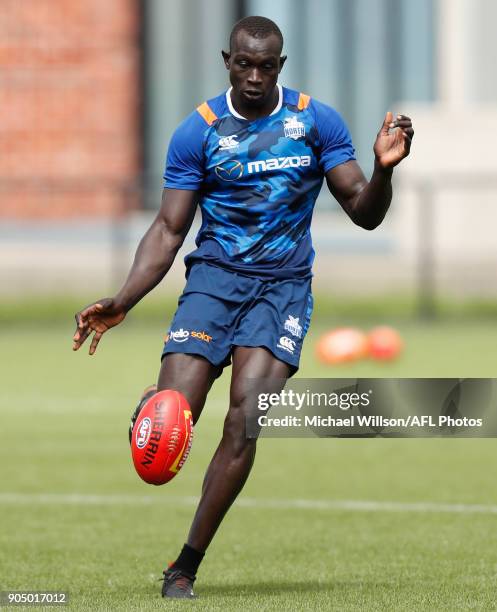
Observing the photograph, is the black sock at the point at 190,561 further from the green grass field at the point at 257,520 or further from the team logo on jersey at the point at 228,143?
the team logo on jersey at the point at 228,143

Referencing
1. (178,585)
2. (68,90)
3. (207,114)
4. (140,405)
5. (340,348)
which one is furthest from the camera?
(68,90)

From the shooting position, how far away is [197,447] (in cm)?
1295

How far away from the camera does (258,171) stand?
23.6 feet

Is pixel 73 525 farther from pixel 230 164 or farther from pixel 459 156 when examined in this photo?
pixel 459 156

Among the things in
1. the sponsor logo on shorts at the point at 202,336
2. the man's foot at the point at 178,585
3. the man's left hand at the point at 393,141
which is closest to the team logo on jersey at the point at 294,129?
the man's left hand at the point at 393,141

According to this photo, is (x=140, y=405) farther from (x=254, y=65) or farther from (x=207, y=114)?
(x=254, y=65)

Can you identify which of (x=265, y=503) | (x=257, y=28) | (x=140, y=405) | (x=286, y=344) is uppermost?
(x=257, y=28)

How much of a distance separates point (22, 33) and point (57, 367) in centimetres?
1171

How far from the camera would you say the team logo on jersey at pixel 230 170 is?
721 centimetres

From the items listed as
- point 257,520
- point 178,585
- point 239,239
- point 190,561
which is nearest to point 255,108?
point 239,239

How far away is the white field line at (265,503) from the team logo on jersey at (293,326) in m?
2.85

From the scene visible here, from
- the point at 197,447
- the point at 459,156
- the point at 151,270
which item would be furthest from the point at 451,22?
the point at 151,270

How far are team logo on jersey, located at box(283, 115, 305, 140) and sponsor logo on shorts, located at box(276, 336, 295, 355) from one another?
2.99 ft

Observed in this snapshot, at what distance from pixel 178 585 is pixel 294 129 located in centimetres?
211
